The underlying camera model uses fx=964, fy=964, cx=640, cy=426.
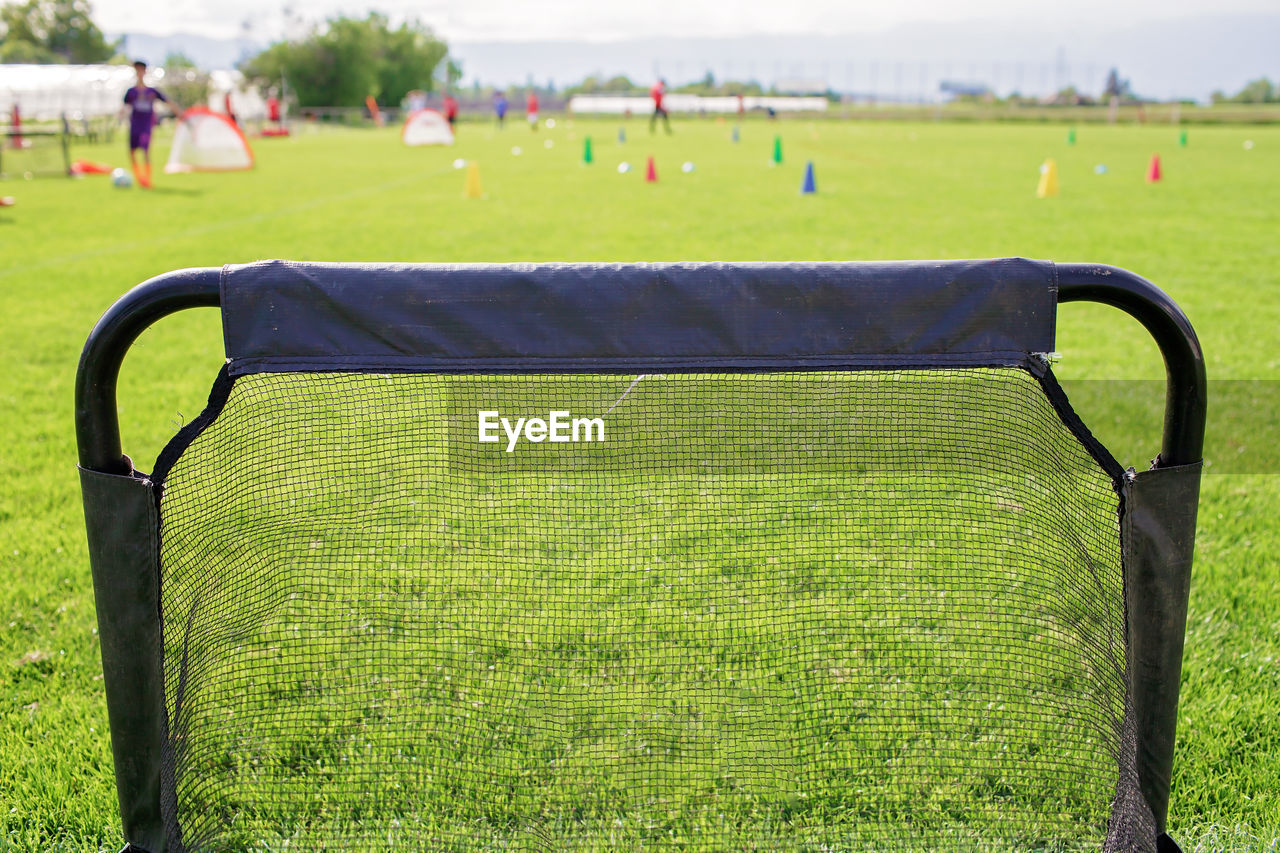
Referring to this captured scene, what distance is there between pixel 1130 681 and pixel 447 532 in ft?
6.00

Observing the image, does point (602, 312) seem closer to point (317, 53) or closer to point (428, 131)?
point (428, 131)

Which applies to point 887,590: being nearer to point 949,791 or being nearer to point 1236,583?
point 949,791

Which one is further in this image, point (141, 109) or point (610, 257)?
point (141, 109)

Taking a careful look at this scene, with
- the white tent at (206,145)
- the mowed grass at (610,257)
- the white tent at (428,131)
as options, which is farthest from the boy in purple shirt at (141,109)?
the white tent at (428,131)

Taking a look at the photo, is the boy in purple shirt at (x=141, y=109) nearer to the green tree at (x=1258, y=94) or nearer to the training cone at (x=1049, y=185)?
the training cone at (x=1049, y=185)

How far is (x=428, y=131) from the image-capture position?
1345 inches

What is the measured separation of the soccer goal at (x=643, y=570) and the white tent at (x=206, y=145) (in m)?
22.5

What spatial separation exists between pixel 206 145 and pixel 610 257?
16733mm

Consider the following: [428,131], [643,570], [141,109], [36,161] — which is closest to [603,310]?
[643,570]

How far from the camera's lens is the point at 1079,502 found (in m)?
2.33

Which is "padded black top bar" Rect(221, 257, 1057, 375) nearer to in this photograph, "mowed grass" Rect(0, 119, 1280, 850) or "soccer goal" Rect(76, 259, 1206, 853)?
"soccer goal" Rect(76, 259, 1206, 853)

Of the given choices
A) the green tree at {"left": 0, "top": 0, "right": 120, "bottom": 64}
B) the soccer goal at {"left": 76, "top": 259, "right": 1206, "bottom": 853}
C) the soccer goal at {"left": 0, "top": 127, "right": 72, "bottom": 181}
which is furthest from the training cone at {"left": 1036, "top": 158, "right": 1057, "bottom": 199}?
the green tree at {"left": 0, "top": 0, "right": 120, "bottom": 64}

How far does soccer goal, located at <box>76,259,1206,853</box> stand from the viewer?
170 cm

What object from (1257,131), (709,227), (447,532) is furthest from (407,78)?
(447,532)
